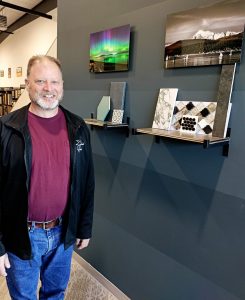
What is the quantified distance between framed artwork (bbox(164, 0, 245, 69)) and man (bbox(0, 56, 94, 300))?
0.66 meters

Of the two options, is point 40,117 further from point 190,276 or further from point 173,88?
point 190,276

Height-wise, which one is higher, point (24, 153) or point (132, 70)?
point (132, 70)

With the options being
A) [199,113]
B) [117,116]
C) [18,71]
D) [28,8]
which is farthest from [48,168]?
[18,71]

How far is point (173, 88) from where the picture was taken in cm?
147

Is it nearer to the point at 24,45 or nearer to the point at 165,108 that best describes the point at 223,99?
A: the point at 165,108

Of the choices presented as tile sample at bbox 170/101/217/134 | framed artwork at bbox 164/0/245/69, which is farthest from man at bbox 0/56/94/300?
framed artwork at bbox 164/0/245/69

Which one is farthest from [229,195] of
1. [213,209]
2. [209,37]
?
[209,37]

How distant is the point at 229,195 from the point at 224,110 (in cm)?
44

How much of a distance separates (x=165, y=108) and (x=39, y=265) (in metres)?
1.15

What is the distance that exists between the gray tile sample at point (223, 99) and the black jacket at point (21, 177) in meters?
0.71

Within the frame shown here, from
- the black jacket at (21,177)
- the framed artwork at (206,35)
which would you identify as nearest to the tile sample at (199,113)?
the framed artwork at (206,35)

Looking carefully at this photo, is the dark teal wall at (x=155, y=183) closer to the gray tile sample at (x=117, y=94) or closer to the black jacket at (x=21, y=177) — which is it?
the gray tile sample at (x=117, y=94)

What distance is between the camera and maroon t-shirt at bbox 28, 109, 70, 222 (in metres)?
1.23

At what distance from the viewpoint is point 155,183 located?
1653 millimetres
